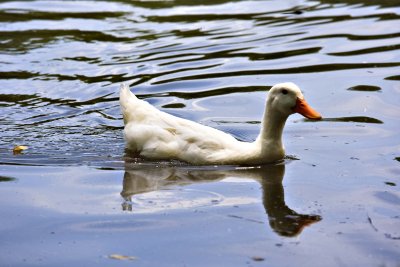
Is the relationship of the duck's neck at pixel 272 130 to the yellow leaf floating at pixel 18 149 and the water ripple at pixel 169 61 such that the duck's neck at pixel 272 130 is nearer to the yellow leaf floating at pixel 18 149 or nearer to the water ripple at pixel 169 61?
the water ripple at pixel 169 61

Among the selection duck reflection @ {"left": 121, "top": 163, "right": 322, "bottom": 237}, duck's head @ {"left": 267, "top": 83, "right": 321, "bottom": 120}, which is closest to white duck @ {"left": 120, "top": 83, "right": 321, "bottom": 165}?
duck's head @ {"left": 267, "top": 83, "right": 321, "bottom": 120}

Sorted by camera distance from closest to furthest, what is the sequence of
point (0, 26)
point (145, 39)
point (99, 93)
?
point (99, 93), point (145, 39), point (0, 26)

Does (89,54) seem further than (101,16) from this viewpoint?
No

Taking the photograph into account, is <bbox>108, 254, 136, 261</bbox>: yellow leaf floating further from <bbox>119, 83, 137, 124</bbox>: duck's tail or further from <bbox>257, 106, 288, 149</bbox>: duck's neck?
<bbox>119, 83, 137, 124</bbox>: duck's tail

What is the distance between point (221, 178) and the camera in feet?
26.3

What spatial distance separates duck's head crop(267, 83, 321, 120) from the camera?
27.3ft

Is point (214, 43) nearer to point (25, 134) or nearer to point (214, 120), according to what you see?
point (214, 120)

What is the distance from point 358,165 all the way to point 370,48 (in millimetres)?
5184

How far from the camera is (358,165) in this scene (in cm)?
834

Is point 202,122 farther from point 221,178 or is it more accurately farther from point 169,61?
point 169,61

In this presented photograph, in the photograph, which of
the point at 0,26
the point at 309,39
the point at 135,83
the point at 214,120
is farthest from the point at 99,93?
the point at 0,26

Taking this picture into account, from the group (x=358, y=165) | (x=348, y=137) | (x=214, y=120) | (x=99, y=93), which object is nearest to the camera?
(x=358, y=165)

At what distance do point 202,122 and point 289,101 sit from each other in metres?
1.94

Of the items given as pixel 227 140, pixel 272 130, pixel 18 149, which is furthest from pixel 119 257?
pixel 18 149
